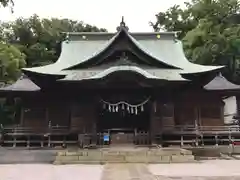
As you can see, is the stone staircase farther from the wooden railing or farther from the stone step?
the wooden railing

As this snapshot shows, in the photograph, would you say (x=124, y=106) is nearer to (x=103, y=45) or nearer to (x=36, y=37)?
(x=103, y=45)

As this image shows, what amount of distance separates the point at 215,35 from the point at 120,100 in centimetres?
1881

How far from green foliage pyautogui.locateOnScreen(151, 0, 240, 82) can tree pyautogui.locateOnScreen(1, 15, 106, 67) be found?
722 inches

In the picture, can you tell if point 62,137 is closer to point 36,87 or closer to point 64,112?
point 64,112

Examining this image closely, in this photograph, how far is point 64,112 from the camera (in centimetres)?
2223

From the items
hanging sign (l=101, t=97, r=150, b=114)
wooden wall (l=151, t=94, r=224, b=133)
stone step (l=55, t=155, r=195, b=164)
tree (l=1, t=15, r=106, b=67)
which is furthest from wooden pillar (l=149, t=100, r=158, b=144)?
tree (l=1, t=15, r=106, b=67)

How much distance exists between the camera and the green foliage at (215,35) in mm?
35844

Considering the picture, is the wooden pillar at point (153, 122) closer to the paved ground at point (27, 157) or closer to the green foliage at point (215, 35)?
the paved ground at point (27, 157)

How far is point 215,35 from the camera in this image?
119 feet

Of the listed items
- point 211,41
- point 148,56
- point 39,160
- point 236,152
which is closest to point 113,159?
point 39,160

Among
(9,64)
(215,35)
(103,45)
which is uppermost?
(215,35)

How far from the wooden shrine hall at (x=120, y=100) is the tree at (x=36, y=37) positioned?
24.6 meters

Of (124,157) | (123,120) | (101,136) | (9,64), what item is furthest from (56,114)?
(9,64)

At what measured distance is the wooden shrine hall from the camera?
66.3 feet
